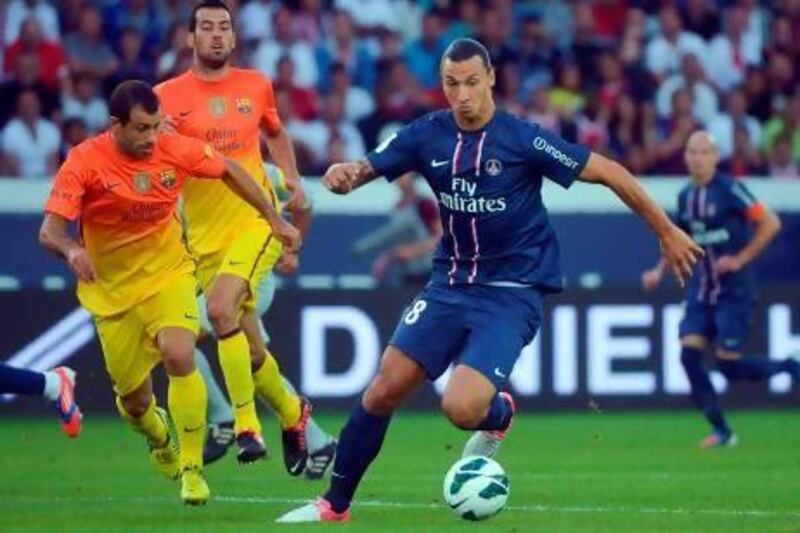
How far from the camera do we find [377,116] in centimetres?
2302

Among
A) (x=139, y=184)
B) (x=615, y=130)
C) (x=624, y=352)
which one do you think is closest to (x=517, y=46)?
(x=615, y=130)

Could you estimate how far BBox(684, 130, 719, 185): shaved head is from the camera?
17906mm

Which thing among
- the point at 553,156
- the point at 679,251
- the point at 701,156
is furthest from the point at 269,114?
the point at 701,156

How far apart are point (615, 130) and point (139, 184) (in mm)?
11399

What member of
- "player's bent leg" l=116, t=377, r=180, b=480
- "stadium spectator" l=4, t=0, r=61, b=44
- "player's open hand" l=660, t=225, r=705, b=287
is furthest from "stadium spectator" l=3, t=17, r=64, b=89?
"player's open hand" l=660, t=225, r=705, b=287

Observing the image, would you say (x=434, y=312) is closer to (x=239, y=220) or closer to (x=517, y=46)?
(x=239, y=220)

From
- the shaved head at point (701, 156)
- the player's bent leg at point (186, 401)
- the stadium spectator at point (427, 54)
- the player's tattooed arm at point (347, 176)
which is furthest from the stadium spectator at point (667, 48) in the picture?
the player's tattooed arm at point (347, 176)

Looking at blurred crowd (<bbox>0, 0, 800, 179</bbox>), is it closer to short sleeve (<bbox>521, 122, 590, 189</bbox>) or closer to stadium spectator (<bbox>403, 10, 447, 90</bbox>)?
stadium spectator (<bbox>403, 10, 447, 90</bbox>)

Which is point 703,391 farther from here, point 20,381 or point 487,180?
point 487,180

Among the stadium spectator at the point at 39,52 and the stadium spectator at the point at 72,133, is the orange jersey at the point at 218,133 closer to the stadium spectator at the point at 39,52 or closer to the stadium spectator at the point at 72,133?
the stadium spectator at the point at 72,133

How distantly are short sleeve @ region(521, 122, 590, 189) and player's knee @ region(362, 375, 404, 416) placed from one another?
4.19ft

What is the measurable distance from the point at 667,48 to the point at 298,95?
4199 millimetres

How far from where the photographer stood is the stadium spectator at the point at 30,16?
22.8 metres

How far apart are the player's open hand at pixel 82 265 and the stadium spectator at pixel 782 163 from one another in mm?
12575
